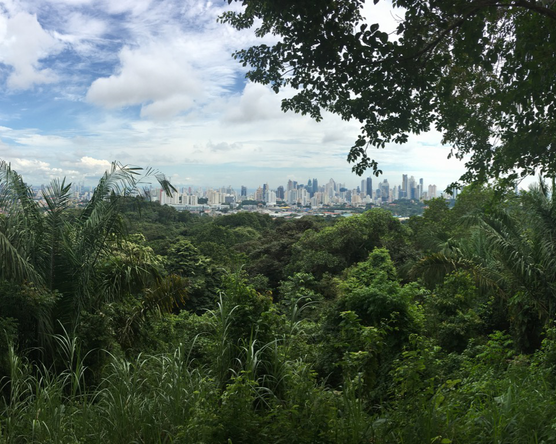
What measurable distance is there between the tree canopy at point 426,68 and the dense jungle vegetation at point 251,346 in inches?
42.8

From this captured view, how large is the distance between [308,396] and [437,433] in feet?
2.42

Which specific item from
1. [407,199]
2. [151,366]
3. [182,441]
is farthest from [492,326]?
[407,199]

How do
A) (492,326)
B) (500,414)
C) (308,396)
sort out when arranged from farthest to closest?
(492,326) < (308,396) < (500,414)

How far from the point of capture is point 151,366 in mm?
3473

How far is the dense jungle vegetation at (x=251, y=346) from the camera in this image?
2.30 m

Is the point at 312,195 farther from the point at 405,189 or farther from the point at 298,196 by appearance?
the point at 405,189

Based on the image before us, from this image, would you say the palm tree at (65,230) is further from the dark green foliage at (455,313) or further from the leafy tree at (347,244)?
the leafy tree at (347,244)

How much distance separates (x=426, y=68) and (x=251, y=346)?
8.70 ft

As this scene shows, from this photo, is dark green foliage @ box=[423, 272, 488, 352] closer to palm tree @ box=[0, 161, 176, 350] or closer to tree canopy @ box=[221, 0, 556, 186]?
tree canopy @ box=[221, 0, 556, 186]

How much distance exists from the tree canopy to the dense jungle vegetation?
3.57 ft

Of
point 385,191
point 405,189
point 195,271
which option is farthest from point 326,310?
point 385,191

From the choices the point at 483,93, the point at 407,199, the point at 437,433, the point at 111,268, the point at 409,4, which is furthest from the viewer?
the point at 407,199

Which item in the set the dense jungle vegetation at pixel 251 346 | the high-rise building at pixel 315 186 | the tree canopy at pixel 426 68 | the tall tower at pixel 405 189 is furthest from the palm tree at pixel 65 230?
the high-rise building at pixel 315 186

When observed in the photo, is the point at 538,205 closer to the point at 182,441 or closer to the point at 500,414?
the point at 500,414
